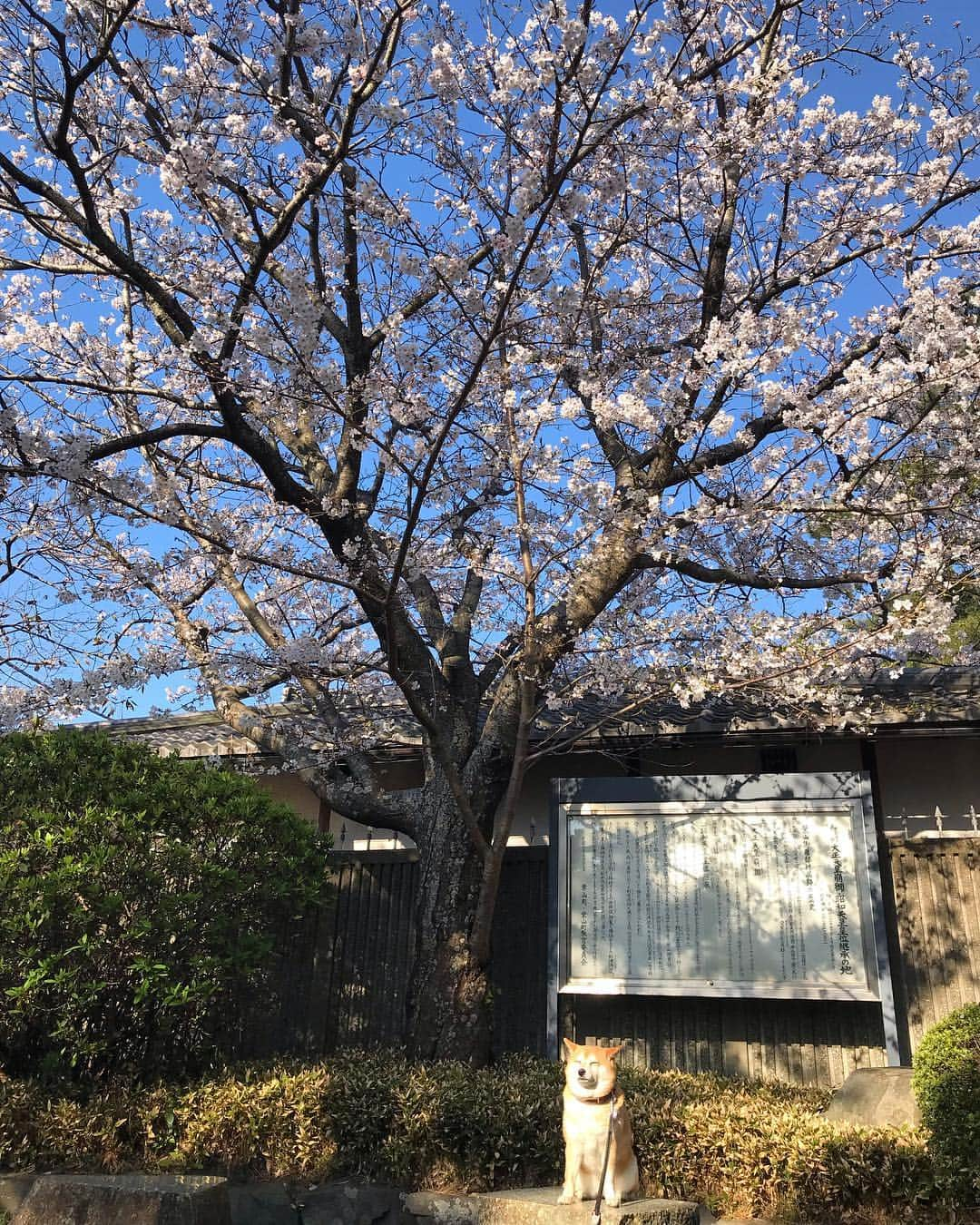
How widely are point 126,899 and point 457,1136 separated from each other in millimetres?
2806

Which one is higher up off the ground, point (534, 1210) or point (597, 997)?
point (597, 997)

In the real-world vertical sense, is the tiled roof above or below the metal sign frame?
above

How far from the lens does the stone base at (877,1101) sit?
5.73 metres

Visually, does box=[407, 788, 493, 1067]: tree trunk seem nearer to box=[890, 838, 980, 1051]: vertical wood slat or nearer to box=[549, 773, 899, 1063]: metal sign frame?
box=[549, 773, 899, 1063]: metal sign frame

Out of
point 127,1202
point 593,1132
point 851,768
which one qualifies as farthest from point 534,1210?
point 851,768

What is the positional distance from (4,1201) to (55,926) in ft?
5.46

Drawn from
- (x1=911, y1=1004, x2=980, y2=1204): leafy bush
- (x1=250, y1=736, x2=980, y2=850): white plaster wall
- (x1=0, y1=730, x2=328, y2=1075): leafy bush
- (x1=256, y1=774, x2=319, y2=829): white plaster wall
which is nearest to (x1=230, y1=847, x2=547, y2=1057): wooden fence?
(x1=250, y1=736, x2=980, y2=850): white plaster wall

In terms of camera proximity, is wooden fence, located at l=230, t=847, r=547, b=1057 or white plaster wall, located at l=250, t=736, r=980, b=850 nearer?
wooden fence, located at l=230, t=847, r=547, b=1057

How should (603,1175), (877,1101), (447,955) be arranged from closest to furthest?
(603,1175)
(877,1101)
(447,955)

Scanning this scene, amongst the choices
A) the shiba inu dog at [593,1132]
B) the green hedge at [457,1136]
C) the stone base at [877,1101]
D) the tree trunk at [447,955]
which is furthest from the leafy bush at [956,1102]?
the tree trunk at [447,955]

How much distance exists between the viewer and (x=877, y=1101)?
595 centimetres

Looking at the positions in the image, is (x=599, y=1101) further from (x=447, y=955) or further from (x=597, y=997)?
(x=597, y=997)

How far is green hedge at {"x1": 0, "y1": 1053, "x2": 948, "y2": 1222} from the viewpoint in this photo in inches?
202

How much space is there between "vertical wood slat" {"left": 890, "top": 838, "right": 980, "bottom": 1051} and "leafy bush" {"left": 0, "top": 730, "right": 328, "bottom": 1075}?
489 centimetres
